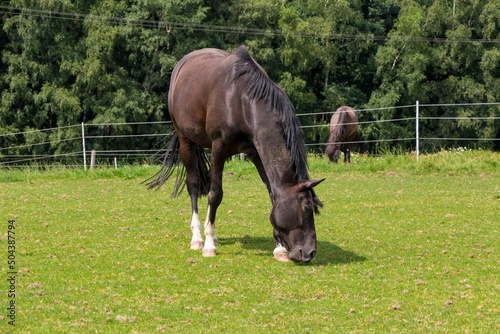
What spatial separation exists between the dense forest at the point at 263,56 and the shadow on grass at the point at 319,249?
1101 inches

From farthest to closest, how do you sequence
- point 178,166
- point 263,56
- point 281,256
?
point 263,56 → point 178,166 → point 281,256

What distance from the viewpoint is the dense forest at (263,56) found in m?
40.5

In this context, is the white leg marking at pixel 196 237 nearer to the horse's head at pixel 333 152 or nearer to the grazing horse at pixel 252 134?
the grazing horse at pixel 252 134

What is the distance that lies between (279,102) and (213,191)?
1403 millimetres

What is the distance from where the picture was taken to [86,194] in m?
13.9

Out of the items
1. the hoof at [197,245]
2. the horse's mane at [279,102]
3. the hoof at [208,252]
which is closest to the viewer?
the horse's mane at [279,102]

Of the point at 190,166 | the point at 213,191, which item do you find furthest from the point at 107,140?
the point at 213,191

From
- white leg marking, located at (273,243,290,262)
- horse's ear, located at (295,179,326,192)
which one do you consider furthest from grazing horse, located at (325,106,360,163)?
horse's ear, located at (295,179,326,192)

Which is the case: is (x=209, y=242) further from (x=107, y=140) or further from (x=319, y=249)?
(x=107, y=140)

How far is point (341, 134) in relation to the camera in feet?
76.5

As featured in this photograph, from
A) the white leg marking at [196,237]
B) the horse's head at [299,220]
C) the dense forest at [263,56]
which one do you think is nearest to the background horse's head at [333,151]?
the white leg marking at [196,237]

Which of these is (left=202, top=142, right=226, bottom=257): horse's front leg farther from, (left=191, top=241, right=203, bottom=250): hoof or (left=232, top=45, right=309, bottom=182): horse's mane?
(left=232, top=45, right=309, bottom=182): horse's mane

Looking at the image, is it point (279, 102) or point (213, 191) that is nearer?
point (279, 102)

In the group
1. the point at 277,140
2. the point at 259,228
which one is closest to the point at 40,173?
the point at 259,228
